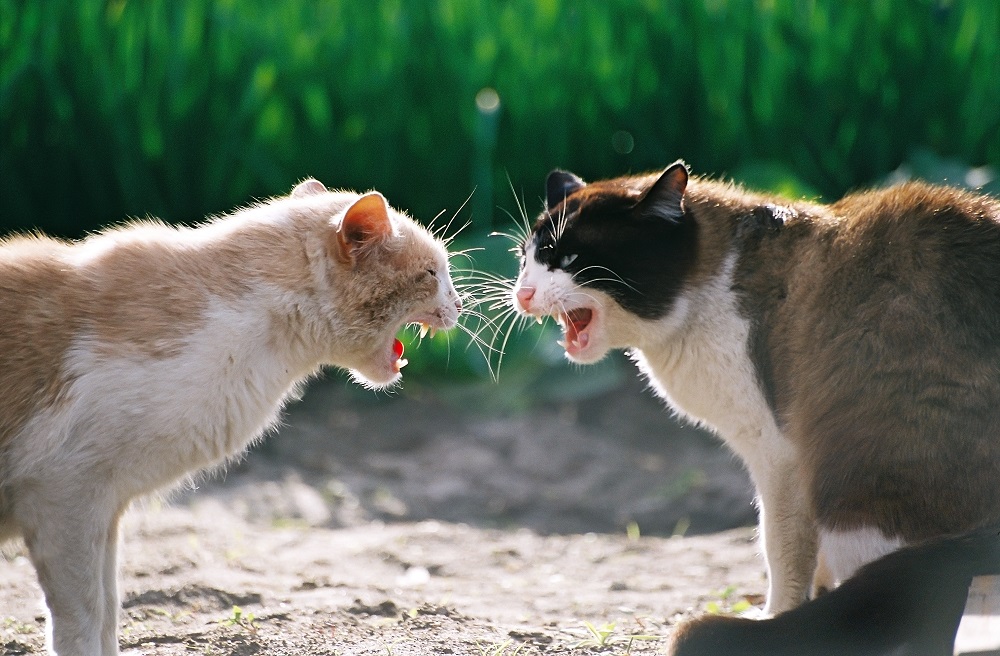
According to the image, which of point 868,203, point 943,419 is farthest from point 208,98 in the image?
point 943,419

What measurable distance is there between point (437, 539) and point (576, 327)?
1.32 metres

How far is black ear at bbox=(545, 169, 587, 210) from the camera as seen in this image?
11.4ft

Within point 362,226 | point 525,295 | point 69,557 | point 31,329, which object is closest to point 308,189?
point 362,226

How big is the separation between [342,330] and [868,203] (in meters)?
1.45

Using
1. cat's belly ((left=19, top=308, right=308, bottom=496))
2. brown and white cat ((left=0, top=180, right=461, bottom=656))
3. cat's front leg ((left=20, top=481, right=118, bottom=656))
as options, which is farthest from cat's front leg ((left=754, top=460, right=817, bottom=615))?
cat's front leg ((left=20, top=481, right=118, bottom=656))

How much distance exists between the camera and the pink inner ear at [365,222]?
270 centimetres

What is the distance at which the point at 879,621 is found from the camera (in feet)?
7.07

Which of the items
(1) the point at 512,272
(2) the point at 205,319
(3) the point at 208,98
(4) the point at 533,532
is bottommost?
(4) the point at 533,532

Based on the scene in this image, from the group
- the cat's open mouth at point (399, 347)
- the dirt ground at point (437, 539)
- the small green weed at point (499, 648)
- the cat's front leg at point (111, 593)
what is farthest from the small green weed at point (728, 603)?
the cat's front leg at point (111, 593)

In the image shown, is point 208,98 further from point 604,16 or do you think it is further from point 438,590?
point 438,590

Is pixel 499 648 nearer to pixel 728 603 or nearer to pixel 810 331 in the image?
pixel 728 603

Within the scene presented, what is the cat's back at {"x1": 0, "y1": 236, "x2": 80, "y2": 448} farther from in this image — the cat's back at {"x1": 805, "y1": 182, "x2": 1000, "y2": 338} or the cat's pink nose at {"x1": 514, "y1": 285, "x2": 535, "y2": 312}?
the cat's back at {"x1": 805, "y1": 182, "x2": 1000, "y2": 338}

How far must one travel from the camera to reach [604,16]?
574 cm

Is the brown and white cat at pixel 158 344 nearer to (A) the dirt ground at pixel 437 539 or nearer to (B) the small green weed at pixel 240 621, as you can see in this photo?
(B) the small green weed at pixel 240 621
